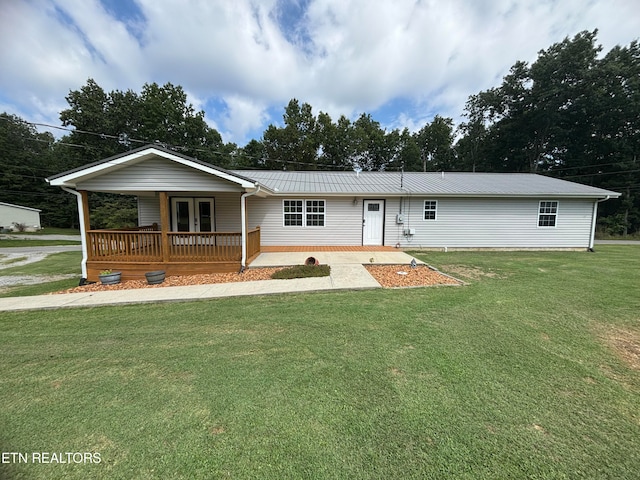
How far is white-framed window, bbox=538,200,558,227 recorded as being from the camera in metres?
11.7

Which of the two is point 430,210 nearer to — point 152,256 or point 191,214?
point 191,214

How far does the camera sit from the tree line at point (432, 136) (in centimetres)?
2373

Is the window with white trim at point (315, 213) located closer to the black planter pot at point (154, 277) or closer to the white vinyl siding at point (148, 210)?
the black planter pot at point (154, 277)

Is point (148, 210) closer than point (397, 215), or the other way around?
point (148, 210)

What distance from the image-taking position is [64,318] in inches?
185

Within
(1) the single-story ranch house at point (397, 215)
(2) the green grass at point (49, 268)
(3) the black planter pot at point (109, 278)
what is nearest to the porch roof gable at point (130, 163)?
(3) the black planter pot at point (109, 278)

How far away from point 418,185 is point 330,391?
11.4 metres

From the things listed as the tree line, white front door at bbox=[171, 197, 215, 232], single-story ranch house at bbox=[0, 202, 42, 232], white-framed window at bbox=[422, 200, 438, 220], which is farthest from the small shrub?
single-story ranch house at bbox=[0, 202, 42, 232]

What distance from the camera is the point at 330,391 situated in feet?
8.55

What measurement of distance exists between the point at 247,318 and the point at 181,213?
8.18 m

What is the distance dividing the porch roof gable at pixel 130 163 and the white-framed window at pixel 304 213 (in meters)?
3.92

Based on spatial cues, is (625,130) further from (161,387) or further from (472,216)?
(161,387)

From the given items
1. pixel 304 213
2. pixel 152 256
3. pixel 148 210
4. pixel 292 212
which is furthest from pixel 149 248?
pixel 304 213

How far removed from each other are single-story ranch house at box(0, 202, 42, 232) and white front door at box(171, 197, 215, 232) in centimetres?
2908
